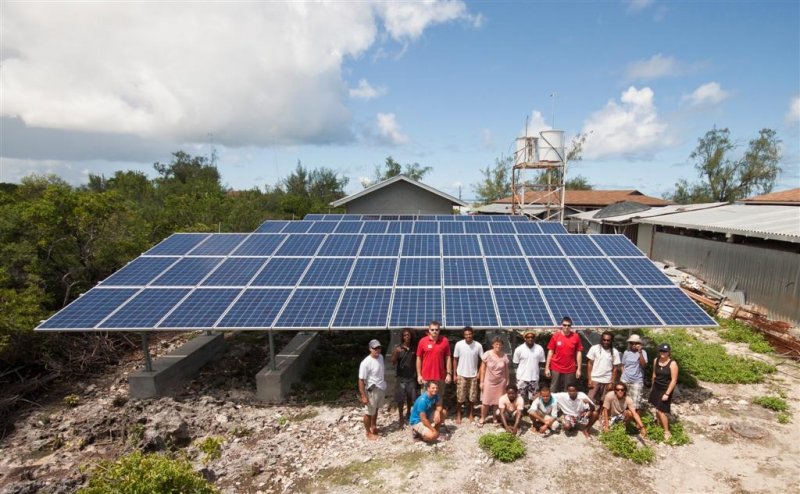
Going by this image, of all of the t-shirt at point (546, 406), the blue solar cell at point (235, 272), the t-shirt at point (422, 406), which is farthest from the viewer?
the blue solar cell at point (235, 272)

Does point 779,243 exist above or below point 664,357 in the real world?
above

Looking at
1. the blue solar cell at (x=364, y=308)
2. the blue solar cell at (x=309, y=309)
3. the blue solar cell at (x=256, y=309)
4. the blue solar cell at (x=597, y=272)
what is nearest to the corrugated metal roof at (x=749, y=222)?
the blue solar cell at (x=597, y=272)

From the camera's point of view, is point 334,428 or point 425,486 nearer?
point 425,486

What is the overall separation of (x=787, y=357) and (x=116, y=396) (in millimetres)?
18941

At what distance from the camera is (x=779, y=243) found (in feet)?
51.7

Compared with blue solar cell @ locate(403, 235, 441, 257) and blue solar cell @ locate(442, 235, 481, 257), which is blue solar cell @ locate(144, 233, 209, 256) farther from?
blue solar cell @ locate(442, 235, 481, 257)

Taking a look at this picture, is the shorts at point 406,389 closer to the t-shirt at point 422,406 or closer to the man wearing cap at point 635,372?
the t-shirt at point 422,406

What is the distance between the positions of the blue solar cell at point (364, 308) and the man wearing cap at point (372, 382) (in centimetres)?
111

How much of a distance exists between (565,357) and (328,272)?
6351 millimetres

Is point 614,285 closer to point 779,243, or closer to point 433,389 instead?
point 433,389

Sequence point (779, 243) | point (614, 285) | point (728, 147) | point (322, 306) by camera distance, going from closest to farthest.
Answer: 1. point (322, 306)
2. point (614, 285)
3. point (779, 243)
4. point (728, 147)

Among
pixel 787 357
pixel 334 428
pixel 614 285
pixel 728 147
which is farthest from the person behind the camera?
pixel 728 147

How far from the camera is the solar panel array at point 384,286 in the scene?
31.0 ft

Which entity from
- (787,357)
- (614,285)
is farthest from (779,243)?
(614,285)
